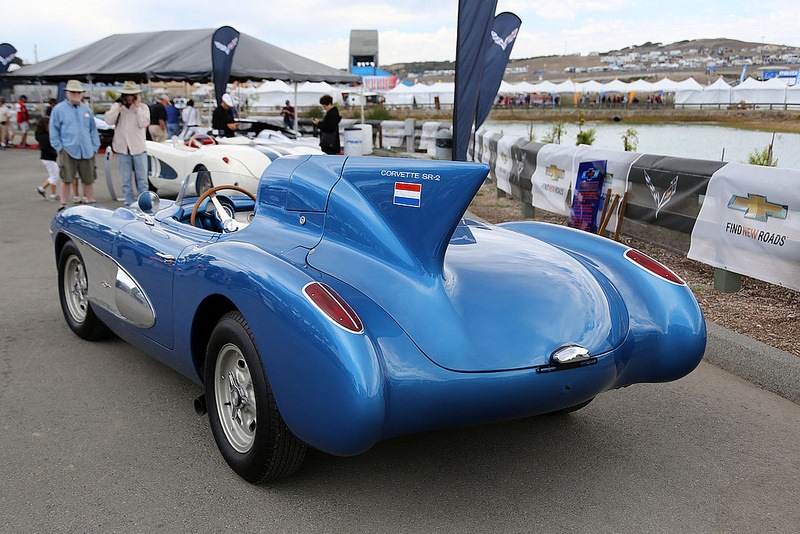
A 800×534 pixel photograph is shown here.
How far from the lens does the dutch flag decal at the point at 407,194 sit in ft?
10.1

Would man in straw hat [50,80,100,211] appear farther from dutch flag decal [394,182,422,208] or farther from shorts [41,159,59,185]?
dutch flag decal [394,182,422,208]

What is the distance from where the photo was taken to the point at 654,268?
3.68m

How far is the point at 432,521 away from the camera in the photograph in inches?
114

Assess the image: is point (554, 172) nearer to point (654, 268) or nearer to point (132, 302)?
point (654, 268)

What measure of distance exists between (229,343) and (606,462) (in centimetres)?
180

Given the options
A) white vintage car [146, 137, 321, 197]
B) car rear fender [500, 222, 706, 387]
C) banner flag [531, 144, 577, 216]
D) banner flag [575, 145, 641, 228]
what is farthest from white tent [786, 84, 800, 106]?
car rear fender [500, 222, 706, 387]

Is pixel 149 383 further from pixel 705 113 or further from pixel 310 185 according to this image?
pixel 705 113

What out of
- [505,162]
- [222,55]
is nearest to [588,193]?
[505,162]

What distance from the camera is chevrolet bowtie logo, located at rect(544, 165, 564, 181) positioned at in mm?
9234

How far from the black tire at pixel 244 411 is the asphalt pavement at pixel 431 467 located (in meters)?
0.11

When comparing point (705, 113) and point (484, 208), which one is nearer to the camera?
point (484, 208)

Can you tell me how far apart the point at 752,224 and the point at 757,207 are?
0.45 feet

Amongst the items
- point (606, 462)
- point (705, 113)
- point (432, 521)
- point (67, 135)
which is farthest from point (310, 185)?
point (705, 113)

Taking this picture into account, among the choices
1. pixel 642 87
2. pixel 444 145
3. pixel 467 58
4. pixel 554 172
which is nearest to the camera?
pixel 467 58
